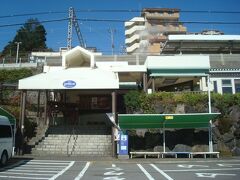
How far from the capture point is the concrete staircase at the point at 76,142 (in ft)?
77.2

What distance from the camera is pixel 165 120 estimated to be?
2159 centimetres

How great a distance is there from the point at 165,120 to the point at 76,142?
7385 mm

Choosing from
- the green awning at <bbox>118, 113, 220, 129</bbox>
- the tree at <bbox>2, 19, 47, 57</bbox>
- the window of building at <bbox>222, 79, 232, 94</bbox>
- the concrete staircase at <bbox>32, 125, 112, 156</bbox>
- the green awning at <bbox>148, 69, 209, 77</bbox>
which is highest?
the tree at <bbox>2, 19, 47, 57</bbox>

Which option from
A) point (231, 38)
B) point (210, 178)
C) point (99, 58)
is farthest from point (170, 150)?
point (231, 38)

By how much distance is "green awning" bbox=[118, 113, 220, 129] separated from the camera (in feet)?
68.2

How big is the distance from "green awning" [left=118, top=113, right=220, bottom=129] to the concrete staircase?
3.10 metres

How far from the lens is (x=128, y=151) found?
890 inches

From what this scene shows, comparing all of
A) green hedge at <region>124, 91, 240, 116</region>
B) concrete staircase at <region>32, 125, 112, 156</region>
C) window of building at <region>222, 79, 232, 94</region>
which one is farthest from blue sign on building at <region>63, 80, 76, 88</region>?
window of building at <region>222, 79, 232, 94</region>

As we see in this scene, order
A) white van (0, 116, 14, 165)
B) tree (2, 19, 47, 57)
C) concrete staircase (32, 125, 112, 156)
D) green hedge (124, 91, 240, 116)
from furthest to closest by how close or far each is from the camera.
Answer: tree (2, 19, 47, 57) < green hedge (124, 91, 240, 116) < concrete staircase (32, 125, 112, 156) < white van (0, 116, 14, 165)

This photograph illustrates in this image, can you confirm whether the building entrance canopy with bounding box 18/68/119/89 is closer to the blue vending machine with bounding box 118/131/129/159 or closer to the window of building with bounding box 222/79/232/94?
the blue vending machine with bounding box 118/131/129/159

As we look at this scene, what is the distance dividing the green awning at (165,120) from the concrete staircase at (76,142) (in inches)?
122

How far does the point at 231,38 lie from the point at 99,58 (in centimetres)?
1757

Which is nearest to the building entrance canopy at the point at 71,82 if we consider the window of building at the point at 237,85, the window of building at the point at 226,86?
the window of building at the point at 226,86

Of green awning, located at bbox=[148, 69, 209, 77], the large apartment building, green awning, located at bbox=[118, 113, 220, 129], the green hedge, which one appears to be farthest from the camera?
the large apartment building
